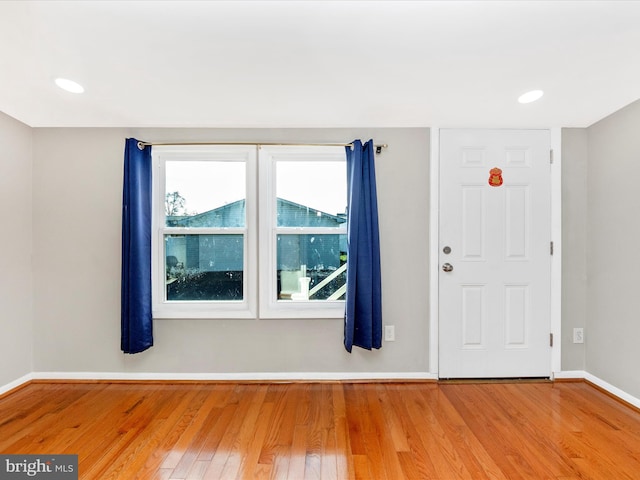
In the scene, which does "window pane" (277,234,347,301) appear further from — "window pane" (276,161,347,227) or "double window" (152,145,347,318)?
"window pane" (276,161,347,227)

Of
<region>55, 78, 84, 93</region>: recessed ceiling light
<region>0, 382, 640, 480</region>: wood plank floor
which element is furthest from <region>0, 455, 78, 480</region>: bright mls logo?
<region>55, 78, 84, 93</region>: recessed ceiling light

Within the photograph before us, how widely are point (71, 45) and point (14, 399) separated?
8.23 ft

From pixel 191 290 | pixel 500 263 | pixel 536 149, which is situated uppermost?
pixel 536 149

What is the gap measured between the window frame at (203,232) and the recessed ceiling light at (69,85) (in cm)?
68

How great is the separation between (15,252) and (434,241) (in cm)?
333

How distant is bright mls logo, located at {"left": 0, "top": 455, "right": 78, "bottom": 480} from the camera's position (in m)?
1.78

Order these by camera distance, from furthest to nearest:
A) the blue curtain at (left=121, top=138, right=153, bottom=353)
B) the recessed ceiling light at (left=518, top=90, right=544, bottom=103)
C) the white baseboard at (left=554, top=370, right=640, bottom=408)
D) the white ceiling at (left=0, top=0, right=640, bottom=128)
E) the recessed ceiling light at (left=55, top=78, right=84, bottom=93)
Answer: the blue curtain at (left=121, top=138, right=153, bottom=353) → the white baseboard at (left=554, top=370, right=640, bottom=408) → the recessed ceiling light at (left=518, top=90, right=544, bottom=103) → the recessed ceiling light at (left=55, top=78, right=84, bottom=93) → the white ceiling at (left=0, top=0, right=640, bottom=128)

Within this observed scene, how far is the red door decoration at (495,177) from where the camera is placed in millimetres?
2875

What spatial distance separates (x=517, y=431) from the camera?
84.7 inches

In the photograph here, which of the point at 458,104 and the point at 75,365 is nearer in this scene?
the point at 458,104

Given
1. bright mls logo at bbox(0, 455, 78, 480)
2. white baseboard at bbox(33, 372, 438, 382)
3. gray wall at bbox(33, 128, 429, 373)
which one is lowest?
bright mls logo at bbox(0, 455, 78, 480)

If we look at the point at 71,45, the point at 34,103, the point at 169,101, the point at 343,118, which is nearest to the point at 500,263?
the point at 343,118

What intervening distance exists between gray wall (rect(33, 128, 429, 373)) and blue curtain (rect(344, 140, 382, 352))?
0.48ft

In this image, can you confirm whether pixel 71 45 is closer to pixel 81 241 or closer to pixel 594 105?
pixel 81 241
